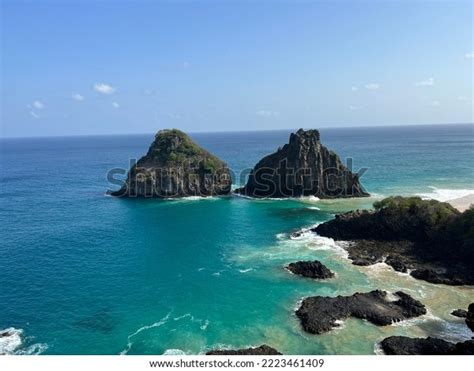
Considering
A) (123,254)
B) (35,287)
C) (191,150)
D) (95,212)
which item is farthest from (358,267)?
(191,150)

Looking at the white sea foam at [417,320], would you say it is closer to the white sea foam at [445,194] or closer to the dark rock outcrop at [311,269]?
the dark rock outcrop at [311,269]

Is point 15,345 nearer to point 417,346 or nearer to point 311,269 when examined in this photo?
point 311,269

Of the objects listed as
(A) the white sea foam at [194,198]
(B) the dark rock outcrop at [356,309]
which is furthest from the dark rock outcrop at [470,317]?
(A) the white sea foam at [194,198]

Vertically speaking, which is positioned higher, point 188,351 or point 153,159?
point 153,159

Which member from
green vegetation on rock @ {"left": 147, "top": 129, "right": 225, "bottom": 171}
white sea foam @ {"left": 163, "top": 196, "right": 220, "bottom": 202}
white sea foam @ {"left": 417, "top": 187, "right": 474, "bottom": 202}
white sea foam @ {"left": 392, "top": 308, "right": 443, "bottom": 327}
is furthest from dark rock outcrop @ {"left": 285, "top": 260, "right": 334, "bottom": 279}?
green vegetation on rock @ {"left": 147, "top": 129, "right": 225, "bottom": 171}

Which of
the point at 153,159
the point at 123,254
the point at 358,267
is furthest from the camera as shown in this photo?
the point at 153,159

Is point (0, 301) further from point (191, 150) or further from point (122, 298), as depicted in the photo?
point (191, 150)
